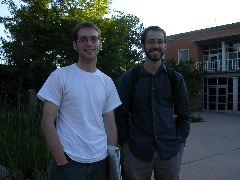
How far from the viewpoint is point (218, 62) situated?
29281 mm

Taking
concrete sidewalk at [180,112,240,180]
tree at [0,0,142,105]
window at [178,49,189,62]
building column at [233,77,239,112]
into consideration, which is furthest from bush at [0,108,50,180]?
window at [178,49,189,62]

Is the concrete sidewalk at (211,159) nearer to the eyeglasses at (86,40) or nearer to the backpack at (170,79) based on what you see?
the backpack at (170,79)

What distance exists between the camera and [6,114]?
Result: 607 cm

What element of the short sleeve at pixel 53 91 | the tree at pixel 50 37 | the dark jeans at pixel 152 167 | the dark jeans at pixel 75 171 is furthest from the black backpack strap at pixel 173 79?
the tree at pixel 50 37

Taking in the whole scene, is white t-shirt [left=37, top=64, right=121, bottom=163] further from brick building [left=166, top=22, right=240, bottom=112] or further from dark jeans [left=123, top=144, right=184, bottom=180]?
brick building [left=166, top=22, right=240, bottom=112]

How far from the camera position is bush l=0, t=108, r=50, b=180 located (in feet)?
16.0

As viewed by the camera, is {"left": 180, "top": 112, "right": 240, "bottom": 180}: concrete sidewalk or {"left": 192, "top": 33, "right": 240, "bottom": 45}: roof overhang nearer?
{"left": 180, "top": 112, "right": 240, "bottom": 180}: concrete sidewalk

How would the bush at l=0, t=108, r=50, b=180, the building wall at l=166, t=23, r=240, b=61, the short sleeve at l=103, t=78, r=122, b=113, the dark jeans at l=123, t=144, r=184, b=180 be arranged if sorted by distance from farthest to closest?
1. the building wall at l=166, t=23, r=240, b=61
2. the bush at l=0, t=108, r=50, b=180
3. the dark jeans at l=123, t=144, r=184, b=180
4. the short sleeve at l=103, t=78, r=122, b=113

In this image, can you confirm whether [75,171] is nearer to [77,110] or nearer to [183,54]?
[77,110]

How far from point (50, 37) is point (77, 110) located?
1584 cm

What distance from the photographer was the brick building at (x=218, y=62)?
27578mm

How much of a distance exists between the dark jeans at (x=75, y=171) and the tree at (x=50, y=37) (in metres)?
14.4

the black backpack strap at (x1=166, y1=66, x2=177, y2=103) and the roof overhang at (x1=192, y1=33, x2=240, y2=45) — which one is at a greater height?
the roof overhang at (x1=192, y1=33, x2=240, y2=45)

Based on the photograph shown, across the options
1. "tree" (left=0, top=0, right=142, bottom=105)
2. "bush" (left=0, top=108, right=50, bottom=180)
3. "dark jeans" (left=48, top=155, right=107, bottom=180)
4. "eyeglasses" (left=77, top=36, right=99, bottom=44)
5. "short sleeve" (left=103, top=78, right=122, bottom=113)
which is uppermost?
"tree" (left=0, top=0, right=142, bottom=105)
